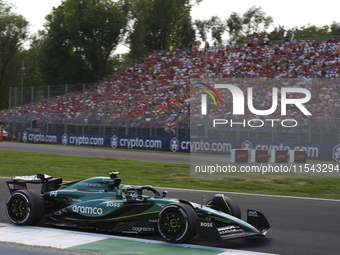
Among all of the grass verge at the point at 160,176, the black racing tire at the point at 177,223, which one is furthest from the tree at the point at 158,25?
the black racing tire at the point at 177,223

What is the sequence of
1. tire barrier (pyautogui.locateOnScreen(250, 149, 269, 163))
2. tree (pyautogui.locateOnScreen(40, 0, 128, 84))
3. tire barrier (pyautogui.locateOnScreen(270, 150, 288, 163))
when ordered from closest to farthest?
tire barrier (pyautogui.locateOnScreen(250, 149, 269, 163)) → tire barrier (pyautogui.locateOnScreen(270, 150, 288, 163)) → tree (pyautogui.locateOnScreen(40, 0, 128, 84))

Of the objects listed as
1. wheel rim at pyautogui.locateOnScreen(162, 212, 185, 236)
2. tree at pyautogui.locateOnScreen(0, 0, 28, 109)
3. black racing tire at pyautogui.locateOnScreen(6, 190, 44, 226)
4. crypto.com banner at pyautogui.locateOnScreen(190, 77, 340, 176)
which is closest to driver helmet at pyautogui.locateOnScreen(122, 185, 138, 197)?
wheel rim at pyautogui.locateOnScreen(162, 212, 185, 236)

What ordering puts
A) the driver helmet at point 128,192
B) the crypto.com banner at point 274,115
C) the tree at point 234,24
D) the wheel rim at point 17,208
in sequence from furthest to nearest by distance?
1. the tree at point 234,24
2. the crypto.com banner at point 274,115
3. the wheel rim at point 17,208
4. the driver helmet at point 128,192

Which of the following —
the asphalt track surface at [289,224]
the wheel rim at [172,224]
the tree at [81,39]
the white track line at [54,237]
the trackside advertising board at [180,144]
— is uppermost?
the tree at [81,39]

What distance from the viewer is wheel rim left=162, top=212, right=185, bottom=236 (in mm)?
5559

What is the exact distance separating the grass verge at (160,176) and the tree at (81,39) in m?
32.4

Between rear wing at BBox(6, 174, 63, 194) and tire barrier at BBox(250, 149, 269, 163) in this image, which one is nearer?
rear wing at BBox(6, 174, 63, 194)

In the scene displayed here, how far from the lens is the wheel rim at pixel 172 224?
18.2ft

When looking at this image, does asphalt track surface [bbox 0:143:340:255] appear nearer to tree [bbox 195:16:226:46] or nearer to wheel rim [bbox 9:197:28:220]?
wheel rim [bbox 9:197:28:220]

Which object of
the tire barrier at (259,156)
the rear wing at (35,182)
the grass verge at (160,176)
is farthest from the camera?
the tire barrier at (259,156)

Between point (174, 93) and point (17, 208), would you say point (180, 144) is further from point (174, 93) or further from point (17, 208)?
point (17, 208)

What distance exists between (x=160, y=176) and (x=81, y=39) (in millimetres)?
38651

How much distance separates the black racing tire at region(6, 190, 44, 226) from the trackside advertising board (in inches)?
493

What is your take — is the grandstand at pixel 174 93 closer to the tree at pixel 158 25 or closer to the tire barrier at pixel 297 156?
the tire barrier at pixel 297 156
